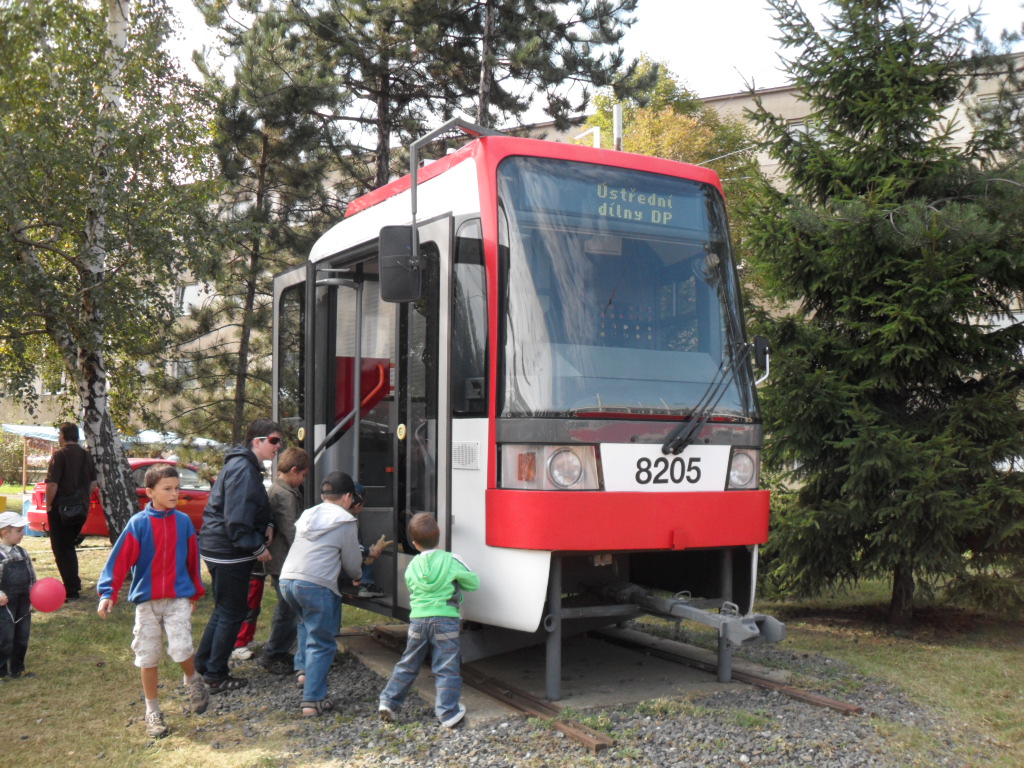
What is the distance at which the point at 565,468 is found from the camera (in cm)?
599

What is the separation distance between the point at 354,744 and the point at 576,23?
14.1 metres

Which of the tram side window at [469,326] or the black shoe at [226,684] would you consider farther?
the black shoe at [226,684]

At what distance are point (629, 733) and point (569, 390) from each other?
6.26ft

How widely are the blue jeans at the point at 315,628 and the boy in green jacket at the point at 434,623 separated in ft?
1.39

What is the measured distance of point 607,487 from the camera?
19.8ft

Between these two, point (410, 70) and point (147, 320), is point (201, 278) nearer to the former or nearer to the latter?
point (147, 320)

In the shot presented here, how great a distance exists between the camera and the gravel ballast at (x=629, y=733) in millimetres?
5289

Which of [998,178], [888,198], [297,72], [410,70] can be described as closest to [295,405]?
[888,198]

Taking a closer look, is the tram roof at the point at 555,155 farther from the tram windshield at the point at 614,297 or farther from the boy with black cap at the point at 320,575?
the boy with black cap at the point at 320,575

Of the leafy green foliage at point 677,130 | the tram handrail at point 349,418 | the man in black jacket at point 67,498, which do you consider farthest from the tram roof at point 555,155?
the leafy green foliage at point 677,130

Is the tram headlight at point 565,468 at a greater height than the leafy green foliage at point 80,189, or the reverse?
the leafy green foliage at point 80,189

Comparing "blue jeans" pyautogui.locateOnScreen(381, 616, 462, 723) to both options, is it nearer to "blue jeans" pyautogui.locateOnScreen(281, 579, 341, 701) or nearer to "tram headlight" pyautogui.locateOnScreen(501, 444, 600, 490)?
"blue jeans" pyautogui.locateOnScreen(281, 579, 341, 701)

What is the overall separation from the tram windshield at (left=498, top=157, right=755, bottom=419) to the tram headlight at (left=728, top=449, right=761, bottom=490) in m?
0.26

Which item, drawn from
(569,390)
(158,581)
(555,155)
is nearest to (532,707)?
(569,390)
